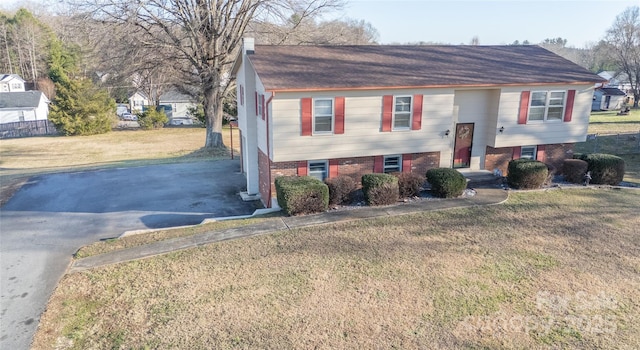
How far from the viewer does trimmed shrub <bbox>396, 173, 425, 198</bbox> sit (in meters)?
13.8

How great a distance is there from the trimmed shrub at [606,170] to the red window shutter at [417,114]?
7236 mm

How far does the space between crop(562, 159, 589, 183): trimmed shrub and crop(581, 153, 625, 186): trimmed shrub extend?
29 centimetres

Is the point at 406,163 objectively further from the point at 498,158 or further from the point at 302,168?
the point at 498,158

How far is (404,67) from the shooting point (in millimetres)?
15734

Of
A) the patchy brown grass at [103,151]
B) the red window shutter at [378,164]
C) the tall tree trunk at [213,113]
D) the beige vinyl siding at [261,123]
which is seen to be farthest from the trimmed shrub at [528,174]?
A: the tall tree trunk at [213,113]

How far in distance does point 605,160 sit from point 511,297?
10968 mm

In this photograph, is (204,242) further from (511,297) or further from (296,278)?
(511,297)

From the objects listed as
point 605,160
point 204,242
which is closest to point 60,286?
point 204,242

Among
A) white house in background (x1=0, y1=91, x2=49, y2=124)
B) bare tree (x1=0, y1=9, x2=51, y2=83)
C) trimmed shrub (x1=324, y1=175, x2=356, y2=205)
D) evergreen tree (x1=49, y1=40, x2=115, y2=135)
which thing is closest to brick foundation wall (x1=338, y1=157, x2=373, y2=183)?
trimmed shrub (x1=324, y1=175, x2=356, y2=205)

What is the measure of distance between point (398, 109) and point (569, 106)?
722 cm

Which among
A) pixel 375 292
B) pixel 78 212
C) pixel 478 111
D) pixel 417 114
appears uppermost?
pixel 478 111

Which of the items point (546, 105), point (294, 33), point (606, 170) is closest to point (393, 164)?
point (546, 105)

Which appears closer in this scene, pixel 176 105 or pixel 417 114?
pixel 417 114

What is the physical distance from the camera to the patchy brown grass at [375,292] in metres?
7.06
